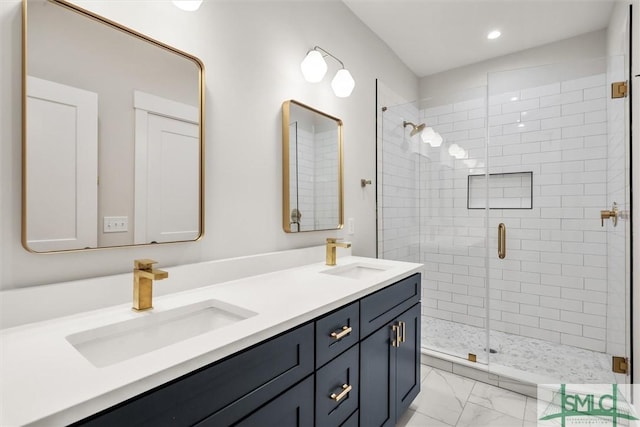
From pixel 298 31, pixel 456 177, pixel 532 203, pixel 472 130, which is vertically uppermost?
pixel 298 31

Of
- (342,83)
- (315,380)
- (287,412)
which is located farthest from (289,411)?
(342,83)

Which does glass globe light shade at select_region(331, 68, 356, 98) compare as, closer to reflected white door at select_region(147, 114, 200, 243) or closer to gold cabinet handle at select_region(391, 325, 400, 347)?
reflected white door at select_region(147, 114, 200, 243)

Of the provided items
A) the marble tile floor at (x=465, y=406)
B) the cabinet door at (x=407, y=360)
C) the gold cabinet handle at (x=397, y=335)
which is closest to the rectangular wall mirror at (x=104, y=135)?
the gold cabinet handle at (x=397, y=335)

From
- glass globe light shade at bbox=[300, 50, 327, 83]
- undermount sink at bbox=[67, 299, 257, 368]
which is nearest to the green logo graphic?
undermount sink at bbox=[67, 299, 257, 368]

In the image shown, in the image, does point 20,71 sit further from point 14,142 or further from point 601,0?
point 601,0

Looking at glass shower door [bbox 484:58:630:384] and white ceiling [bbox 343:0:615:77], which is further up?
white ceiling [bbox 343:0:615:77]

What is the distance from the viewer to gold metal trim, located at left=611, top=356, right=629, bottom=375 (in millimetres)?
1857

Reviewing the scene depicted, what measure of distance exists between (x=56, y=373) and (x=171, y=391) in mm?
222

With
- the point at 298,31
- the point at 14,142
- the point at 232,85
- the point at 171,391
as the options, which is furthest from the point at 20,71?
the point at 298,31

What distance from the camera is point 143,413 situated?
0.62 meters

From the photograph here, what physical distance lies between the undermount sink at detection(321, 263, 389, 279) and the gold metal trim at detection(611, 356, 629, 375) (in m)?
1.52

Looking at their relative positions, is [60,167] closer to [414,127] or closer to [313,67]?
[313,67]

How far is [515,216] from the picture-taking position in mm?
2617

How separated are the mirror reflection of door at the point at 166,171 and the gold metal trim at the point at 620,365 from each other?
8.16ft
